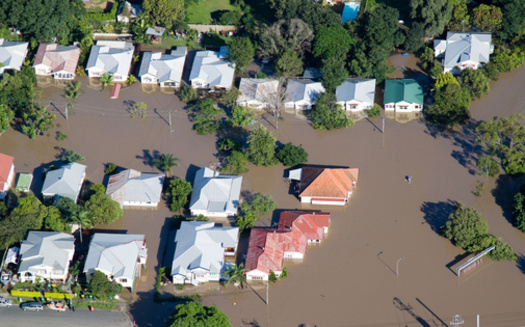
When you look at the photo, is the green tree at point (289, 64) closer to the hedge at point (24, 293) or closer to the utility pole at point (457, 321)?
the utility pole at point (457, 321)

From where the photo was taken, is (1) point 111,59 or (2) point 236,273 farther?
(1) point 111,59

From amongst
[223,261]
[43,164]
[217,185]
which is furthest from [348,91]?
[43,164]

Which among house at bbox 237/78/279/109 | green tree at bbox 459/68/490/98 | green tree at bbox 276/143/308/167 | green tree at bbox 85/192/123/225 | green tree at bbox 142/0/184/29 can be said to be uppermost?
green tree at bbox 142/0/184/29

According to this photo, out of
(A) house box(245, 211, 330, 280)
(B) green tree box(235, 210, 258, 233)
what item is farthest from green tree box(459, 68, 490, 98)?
(B) green tree box(235, 210, 258, 233)

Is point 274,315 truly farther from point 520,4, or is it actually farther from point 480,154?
point 520,4

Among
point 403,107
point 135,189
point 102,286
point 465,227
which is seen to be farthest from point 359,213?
point 102,286

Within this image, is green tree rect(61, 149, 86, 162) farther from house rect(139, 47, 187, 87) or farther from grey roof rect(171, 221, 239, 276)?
grey roof rect(171, 221, 239, 276)

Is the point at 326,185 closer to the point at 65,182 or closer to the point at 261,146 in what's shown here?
the point at 261,146
